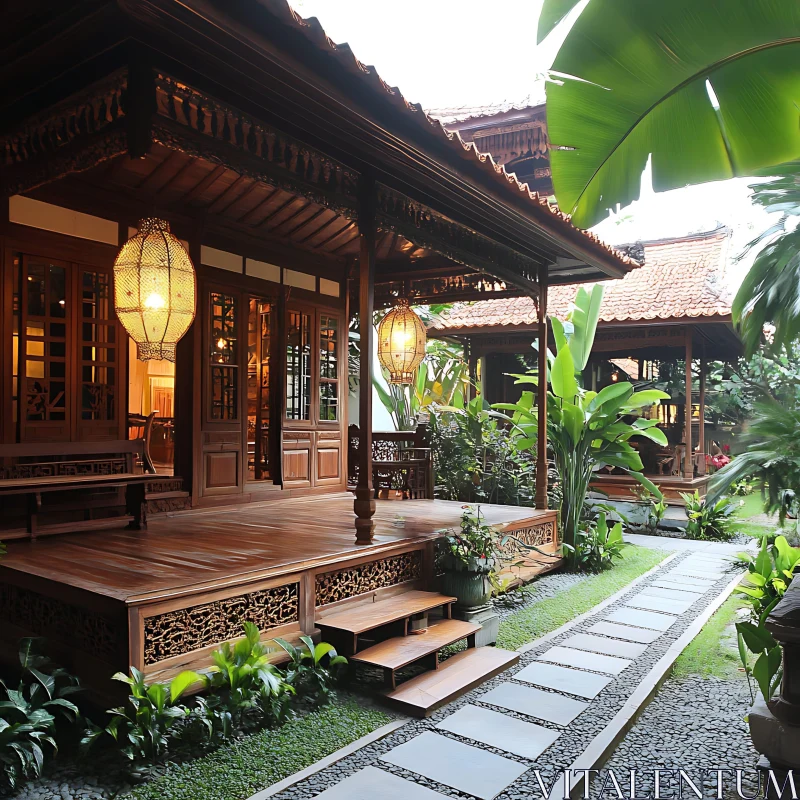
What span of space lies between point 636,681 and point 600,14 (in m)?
3.72

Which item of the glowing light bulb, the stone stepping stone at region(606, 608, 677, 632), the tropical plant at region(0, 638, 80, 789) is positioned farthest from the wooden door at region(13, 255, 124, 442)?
the stone stepping stone at region(606, 608, 677, 632)

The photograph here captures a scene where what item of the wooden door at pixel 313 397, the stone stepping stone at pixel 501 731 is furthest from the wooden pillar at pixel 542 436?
the stone stepping stone at pixel 501 731

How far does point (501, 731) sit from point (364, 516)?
178cm

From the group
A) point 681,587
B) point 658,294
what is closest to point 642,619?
point 681,587

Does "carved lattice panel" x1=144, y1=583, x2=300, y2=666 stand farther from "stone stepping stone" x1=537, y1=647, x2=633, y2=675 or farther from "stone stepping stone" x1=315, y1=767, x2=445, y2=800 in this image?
"stone stepping stone" x1=537, y1=647, x2=633, y2=675

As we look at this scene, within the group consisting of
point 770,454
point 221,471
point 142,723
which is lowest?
point 142,723

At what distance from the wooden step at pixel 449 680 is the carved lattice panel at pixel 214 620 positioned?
81 centimetres

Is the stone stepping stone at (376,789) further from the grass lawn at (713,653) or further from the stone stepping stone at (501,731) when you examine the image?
the grass lawn at (713,653)

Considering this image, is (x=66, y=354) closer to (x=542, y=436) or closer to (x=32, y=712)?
(x=32, y=712)

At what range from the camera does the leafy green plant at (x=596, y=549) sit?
24.6 ft

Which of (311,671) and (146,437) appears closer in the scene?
(311,671)

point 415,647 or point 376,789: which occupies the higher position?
point 415,647

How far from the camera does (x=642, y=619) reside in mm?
5621

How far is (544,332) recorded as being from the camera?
774 cm
